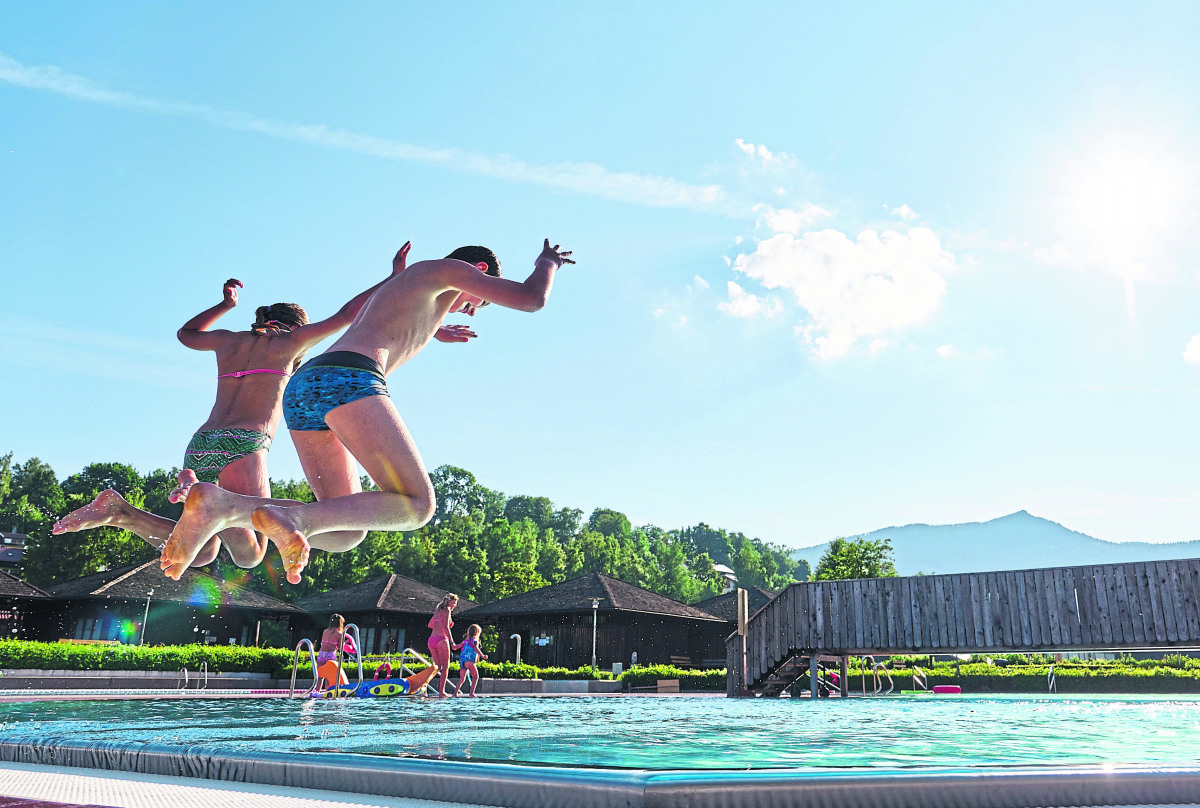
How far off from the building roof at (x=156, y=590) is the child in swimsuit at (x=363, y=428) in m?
32.3

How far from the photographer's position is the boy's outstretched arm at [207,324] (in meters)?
5.22

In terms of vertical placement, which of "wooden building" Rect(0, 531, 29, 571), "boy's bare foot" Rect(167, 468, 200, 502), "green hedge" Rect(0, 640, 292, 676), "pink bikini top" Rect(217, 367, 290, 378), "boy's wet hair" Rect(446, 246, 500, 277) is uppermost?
"wooden building" Rect(0, 531, 29, 571)

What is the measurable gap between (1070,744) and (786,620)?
16340 mm

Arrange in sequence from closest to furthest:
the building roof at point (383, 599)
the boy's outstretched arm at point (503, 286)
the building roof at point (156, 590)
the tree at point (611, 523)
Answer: the boy's outstretched arm at point (503, 286)
the building roof at point (156, 590)
the building roof at point (383, 599)
the tree at point (611, 523)

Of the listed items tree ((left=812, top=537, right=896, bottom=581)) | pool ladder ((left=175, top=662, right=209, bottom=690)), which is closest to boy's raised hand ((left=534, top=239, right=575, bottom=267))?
pool ladder ((left=175, top=662, right=209, bottom=690))

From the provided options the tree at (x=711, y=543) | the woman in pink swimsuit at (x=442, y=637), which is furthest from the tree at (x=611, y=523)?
the woman in pink swimsuit at (x=442, y=637)

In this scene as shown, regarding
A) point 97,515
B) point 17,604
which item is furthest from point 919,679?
point 17,604

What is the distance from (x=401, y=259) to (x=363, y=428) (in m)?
1.71

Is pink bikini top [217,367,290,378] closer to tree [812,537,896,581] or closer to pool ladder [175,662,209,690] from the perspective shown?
pool ladder [175,662,209,690]

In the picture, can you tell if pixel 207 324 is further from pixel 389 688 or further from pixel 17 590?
pixel 17 590

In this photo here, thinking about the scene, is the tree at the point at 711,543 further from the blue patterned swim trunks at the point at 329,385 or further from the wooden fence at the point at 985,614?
the blue patterned swim trunks at the point at 329,385

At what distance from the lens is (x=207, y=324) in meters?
5.34

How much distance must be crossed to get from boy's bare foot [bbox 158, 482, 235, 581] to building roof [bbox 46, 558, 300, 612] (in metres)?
32.5

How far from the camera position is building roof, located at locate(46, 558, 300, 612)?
31.7 meters
